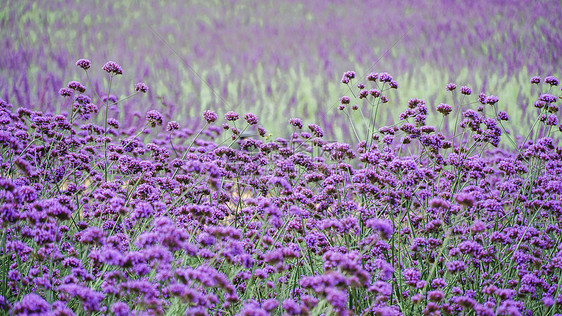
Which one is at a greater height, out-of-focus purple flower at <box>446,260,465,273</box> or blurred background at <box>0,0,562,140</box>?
blurred background at <box>0,0,562,140</box>

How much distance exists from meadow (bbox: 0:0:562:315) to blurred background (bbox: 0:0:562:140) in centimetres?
4

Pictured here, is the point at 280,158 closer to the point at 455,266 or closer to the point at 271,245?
the point at 271,245

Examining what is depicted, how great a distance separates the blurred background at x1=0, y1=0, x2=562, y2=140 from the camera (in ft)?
18.1

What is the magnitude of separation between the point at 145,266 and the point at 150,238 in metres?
0.11

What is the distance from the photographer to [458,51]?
675 centimetres

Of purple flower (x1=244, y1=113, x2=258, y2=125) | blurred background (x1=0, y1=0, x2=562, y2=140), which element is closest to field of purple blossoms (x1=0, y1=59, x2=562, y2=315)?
purple flower (x1=244, y1=113, x2=258, y2=125)

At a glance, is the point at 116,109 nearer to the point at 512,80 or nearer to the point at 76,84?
the point at 76,84

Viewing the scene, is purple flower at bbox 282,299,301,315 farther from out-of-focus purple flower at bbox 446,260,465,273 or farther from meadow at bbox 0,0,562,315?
out-of-focus purple flower at bbox 446,260,465,273

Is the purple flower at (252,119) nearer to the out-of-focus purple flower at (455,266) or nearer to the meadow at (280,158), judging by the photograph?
the meadow at (280,158)

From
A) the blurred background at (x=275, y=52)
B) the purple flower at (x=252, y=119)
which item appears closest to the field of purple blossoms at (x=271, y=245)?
the purple flower at (x=252, y=119)

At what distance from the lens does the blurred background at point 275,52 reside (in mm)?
5527

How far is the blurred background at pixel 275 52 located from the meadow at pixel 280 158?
35mm

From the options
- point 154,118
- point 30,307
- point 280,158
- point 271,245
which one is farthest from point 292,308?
point 280,158

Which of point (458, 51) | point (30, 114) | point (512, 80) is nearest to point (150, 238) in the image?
point (30, 114)
